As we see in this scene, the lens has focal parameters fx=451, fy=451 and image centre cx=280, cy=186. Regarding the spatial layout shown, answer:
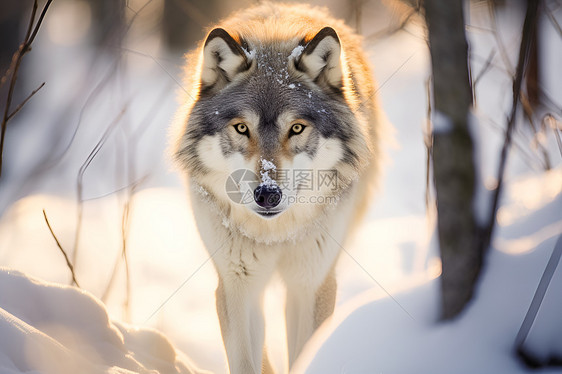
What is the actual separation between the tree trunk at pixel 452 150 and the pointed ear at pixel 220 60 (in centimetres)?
112

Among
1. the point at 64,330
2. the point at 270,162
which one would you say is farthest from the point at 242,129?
the point at 64,330

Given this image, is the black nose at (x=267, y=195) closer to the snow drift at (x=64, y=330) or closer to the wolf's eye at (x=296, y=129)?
the wolf's eye at (x=296, y=129)

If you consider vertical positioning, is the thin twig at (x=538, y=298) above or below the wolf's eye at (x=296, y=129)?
below

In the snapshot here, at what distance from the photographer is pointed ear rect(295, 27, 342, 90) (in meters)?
2.64

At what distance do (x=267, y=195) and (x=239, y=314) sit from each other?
0.85 m

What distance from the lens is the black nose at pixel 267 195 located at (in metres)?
2.32

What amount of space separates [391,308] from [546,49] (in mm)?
2532

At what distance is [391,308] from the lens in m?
2.07

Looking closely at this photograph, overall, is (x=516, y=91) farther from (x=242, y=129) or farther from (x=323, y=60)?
(x=242, y=129)

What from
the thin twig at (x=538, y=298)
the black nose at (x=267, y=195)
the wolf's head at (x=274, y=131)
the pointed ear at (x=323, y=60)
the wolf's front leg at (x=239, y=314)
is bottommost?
the wolf's front leg at (x=239, y=314)

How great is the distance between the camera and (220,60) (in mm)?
2768

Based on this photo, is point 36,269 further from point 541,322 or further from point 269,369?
point 541,322

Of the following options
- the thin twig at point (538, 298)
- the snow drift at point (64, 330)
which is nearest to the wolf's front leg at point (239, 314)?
the snow drift at point (64, 330)

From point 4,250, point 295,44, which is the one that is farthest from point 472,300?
point 4,250
